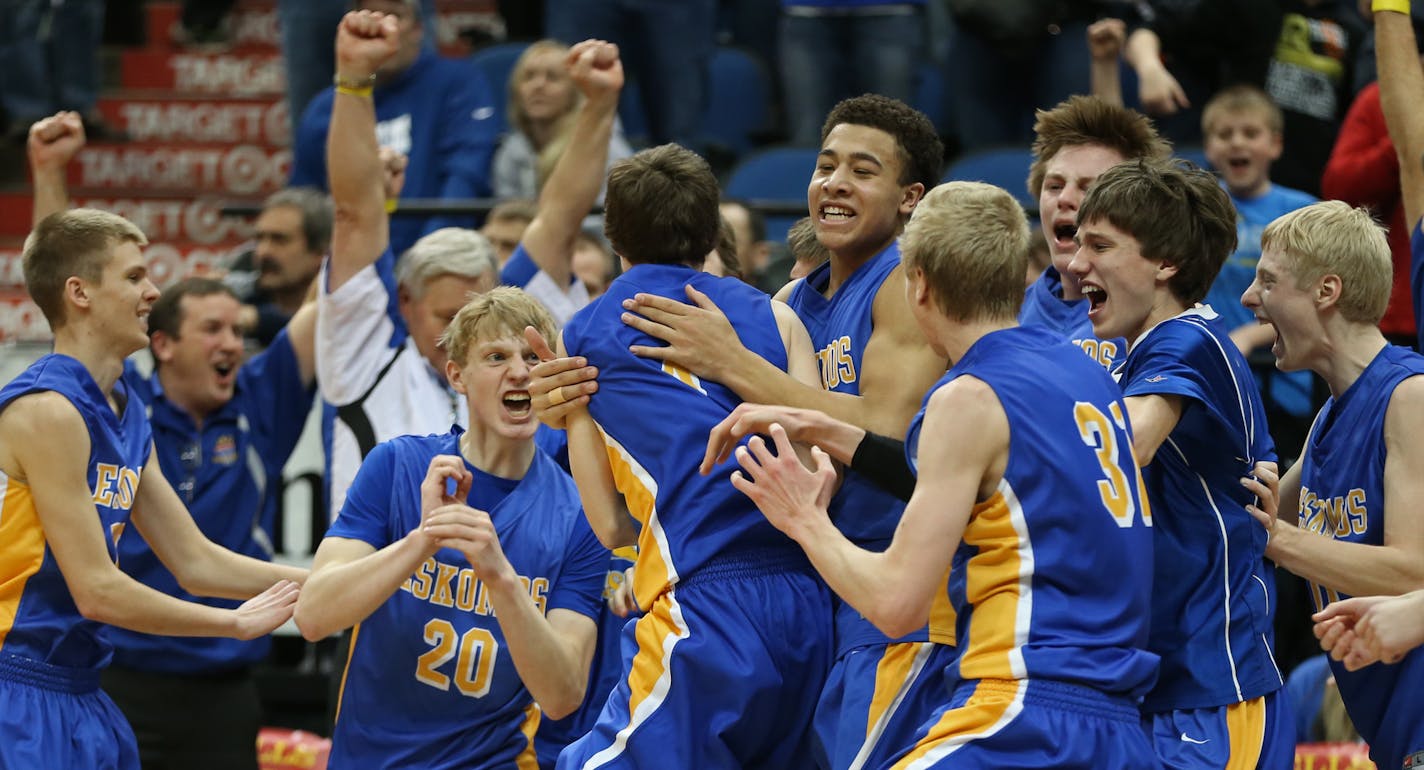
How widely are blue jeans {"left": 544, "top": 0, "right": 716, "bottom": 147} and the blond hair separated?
519 centimetres

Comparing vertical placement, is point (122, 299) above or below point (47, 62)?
above

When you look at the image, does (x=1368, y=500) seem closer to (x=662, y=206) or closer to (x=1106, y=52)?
(x=662, y=206)

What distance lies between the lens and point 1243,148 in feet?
24.2

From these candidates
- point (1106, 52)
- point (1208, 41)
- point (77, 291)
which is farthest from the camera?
point (1208, 41)

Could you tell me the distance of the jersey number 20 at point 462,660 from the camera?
4770 mm

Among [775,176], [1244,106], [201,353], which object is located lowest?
[201,353]

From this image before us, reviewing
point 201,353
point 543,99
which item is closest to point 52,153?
point 201,353

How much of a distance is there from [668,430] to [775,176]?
5.17m

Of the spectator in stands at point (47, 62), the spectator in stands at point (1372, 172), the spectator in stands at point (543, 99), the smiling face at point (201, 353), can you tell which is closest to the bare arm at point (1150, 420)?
the spectator in stands at point (1372, 172)

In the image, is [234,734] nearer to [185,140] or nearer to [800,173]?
[800,173]

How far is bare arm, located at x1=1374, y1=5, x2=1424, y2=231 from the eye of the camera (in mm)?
5379

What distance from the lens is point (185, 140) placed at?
41.0 ft

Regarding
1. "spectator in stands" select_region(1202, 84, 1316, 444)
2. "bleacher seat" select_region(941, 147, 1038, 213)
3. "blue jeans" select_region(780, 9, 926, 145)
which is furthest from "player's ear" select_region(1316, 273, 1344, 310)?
"blue jeans" select_region(780, 9, 926, 145)

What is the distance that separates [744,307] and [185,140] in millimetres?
9073
